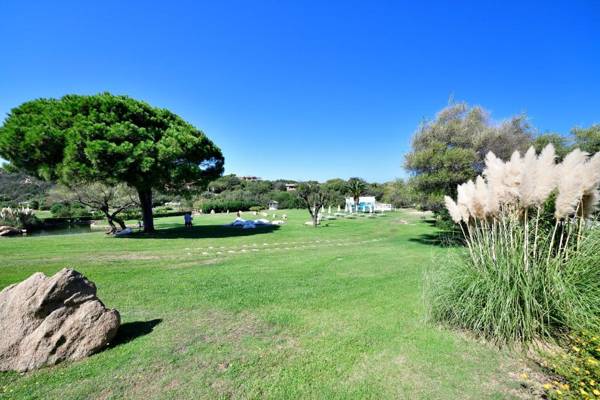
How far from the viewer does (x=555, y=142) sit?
12.3 m

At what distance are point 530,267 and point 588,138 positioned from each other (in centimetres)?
1496

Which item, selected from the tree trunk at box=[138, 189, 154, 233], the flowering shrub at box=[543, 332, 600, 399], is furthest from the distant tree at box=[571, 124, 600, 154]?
the tree trunk at box=[138, 189, 154, 233]

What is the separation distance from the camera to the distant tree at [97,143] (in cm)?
1246

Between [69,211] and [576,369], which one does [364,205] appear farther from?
[69,211]

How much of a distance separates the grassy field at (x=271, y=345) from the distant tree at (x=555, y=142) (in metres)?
10.1

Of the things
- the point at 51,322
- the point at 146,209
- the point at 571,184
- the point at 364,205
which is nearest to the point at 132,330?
the point at 51,322

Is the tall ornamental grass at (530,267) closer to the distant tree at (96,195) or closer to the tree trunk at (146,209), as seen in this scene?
the tree trunk at (146,209)

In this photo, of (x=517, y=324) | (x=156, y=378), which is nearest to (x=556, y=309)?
(x=517, y=324)

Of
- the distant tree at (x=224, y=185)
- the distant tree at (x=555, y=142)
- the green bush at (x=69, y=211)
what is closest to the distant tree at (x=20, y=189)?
the green bush at (x=69, y=211)

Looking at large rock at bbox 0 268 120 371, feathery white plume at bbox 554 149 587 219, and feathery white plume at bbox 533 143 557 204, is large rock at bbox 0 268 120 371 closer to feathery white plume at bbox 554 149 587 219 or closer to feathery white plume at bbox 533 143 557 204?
feathery white plume at bbox 533 143 557 204

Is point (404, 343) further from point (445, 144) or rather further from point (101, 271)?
point (445, 144)

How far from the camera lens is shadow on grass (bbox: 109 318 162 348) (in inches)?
137

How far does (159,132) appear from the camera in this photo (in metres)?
15.1

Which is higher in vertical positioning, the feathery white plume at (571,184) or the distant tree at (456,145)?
the distant tree at (456,145)
